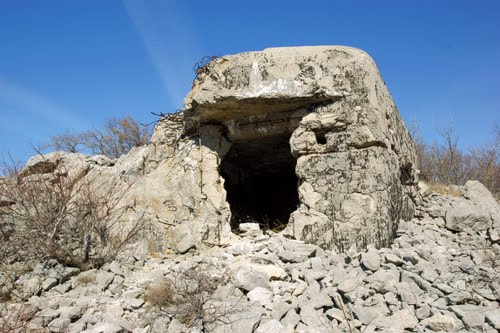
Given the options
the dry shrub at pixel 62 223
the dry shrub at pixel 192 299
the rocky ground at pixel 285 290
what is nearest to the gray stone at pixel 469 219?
the rocky ground at pixel 285 290

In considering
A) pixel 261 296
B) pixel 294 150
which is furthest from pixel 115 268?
pixel 294 150

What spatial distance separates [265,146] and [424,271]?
3.34m

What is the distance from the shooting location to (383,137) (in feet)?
16.1

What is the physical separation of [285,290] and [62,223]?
8.46 feet

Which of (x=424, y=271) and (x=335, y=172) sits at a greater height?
(x=335, y=172)

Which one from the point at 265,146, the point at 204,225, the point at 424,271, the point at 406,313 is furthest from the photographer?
the point at 265,146

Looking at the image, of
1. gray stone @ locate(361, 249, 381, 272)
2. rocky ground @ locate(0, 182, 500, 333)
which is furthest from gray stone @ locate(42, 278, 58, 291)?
gray stone @ locate(361, 249, 381, 272)

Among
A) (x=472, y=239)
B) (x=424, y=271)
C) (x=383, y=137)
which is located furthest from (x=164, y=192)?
(x=472, y=239)

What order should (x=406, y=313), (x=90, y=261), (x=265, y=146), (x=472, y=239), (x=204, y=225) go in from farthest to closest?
1. (x=265, y=146)
2. (x=204, y=225)
3. (x=472, y=239)
4. (x=90, y=261)
5. (x=406, y=313)

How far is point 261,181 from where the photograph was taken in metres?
8.33

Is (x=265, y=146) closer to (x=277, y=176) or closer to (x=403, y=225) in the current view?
(x=277, y=176)

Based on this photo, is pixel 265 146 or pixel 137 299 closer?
pixel 137 299

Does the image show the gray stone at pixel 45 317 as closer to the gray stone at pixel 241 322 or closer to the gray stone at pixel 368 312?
the gray stone at pixel 241 322

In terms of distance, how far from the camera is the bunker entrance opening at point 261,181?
650 cm
